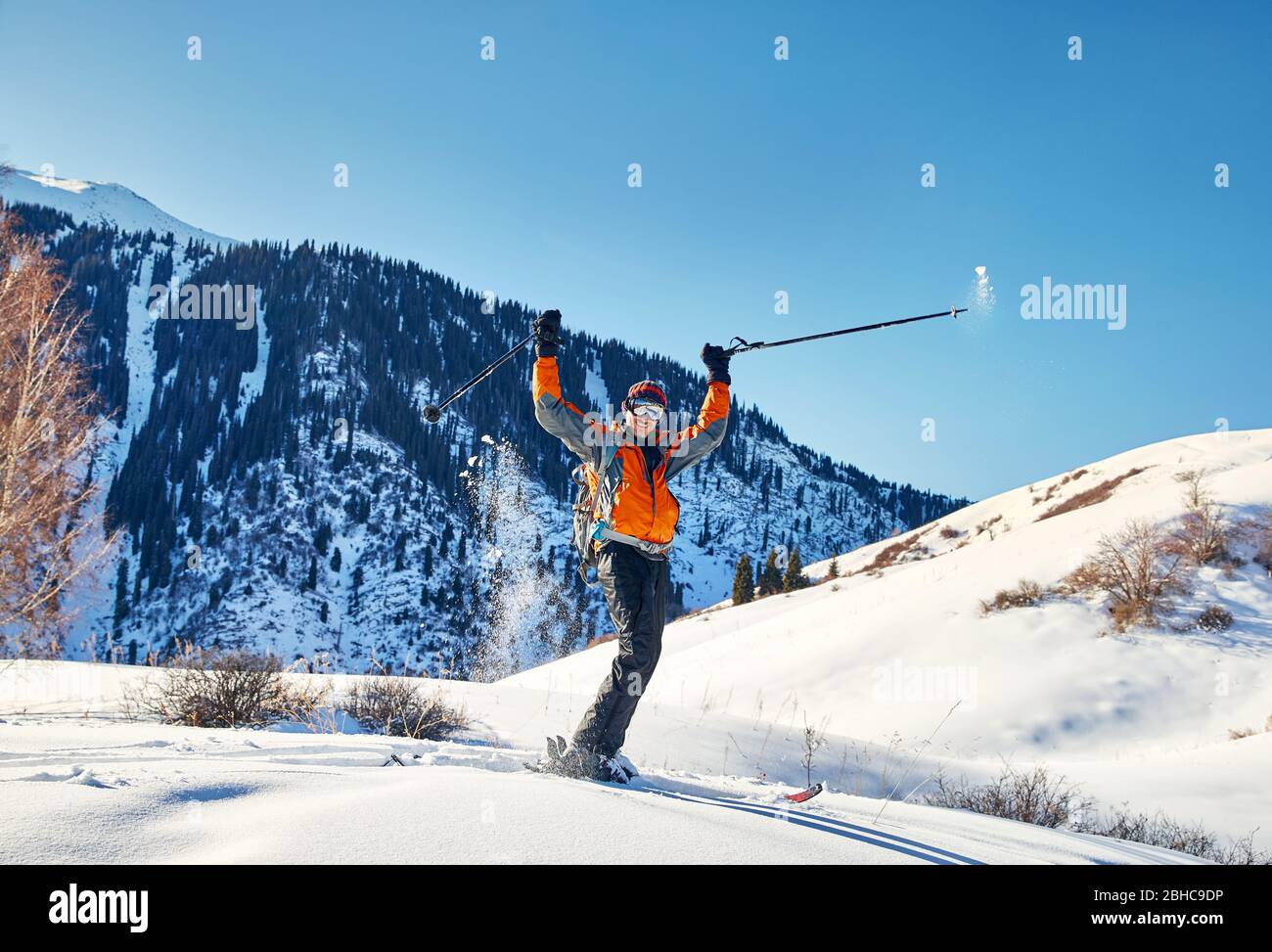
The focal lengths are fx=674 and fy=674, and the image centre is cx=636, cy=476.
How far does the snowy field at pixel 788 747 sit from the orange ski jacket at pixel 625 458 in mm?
1707

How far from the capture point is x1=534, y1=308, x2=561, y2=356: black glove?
5035 millimetres

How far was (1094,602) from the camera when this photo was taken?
15.2 metres

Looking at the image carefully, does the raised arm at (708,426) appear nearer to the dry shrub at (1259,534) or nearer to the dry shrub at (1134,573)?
the dry shrub at (1134,573)

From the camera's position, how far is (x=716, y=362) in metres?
5.68

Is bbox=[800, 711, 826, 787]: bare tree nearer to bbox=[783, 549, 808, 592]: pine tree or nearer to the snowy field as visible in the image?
the snowy field

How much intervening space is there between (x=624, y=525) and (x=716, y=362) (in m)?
1.84

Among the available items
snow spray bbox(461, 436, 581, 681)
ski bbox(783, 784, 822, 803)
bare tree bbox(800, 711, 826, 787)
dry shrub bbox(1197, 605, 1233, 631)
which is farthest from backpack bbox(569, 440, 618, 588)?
snow spray bbox(461, 436, 581, 681)

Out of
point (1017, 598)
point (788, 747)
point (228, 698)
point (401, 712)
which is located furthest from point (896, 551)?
point (228, 698)

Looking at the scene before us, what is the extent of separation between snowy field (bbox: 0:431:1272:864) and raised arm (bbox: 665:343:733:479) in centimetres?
225

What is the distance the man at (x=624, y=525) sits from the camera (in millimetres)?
4527

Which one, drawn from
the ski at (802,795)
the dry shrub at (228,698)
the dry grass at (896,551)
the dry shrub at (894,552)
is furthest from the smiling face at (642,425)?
the dry shrub at (894,552)

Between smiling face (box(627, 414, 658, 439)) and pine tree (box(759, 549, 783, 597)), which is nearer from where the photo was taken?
smiling face (box(627, 414, 658, 439))

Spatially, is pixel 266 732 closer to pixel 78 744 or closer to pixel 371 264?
pixel 78 744
